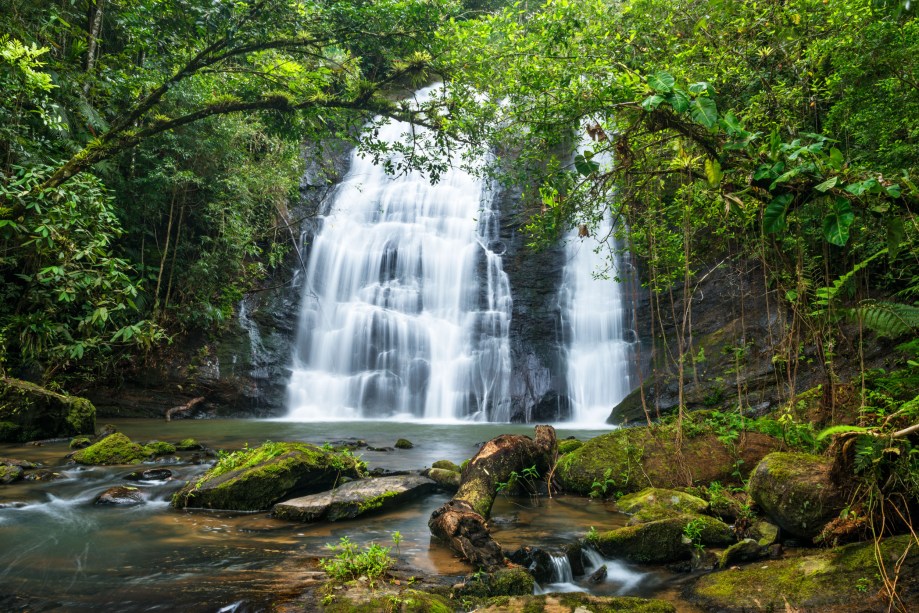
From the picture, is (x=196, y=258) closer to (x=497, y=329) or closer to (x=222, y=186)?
(x=222, y=186)

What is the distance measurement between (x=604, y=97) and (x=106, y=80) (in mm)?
9374

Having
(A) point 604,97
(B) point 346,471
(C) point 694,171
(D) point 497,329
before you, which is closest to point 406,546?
(B) point 346,471

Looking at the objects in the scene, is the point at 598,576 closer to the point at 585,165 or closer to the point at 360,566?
the point at 360,566

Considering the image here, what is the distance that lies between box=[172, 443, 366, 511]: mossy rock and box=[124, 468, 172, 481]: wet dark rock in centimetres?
107

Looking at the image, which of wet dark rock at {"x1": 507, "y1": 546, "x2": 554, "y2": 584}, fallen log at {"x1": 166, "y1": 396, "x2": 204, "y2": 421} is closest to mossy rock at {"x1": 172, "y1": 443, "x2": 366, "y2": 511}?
wet dark rock at {"x1": 507, "y1": 546, "x2": 554, "y2": 584}

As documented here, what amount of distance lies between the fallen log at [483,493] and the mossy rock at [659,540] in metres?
0.93

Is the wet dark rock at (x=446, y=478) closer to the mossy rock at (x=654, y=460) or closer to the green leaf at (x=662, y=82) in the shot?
the mossy rock at (x=654, y=460)

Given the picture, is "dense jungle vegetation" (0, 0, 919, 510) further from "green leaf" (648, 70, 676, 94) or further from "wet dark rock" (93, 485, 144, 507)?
"wet dark rock" (93, 485, 144, 507)

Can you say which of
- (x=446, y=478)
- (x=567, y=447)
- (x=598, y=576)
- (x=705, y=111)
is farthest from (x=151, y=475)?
(x=705, y=111)

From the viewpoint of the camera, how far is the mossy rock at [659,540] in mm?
4125

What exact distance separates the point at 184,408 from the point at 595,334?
12.2 m

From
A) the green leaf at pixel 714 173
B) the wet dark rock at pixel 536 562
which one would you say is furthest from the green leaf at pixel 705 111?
the wet dark rock at pixel 536 562

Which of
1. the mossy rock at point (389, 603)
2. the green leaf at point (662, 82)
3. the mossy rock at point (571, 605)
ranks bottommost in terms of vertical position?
the mossy rock at point (389, 603)

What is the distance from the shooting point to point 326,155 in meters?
24.9
